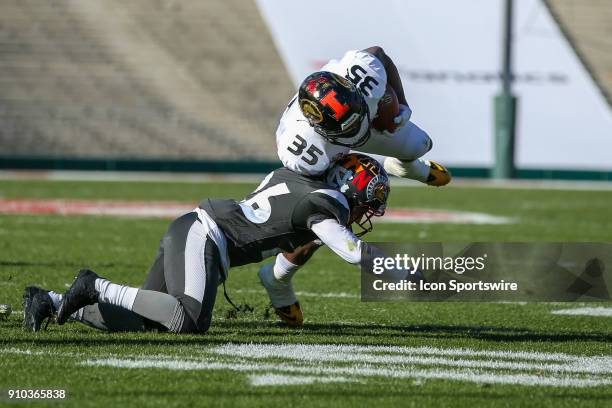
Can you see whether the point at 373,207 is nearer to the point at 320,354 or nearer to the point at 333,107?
the point at 333,107

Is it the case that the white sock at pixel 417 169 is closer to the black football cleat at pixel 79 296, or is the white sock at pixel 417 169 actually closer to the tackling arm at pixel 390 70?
the tackling arm at pixel 390 70

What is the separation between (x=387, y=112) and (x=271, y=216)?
3.14 ft

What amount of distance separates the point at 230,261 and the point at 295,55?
26.2 metres

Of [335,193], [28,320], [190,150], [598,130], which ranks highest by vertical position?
[335,193]

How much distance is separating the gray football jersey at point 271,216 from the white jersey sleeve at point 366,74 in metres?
0.59

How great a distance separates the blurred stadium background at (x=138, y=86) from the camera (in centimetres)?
2827

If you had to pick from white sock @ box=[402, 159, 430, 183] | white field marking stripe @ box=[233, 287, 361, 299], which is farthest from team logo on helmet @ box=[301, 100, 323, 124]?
white field marking stripe @ box=[233, 287, 361, 299]

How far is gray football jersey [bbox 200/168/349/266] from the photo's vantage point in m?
5.30

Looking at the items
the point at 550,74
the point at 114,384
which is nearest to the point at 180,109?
the point at 550,74

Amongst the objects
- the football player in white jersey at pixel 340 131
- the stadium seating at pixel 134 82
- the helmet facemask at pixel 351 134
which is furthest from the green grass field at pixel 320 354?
the stadium seating at pixel 134 82

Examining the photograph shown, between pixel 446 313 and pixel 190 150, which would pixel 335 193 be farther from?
pixel 190 150

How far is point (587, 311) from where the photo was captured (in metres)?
7.22

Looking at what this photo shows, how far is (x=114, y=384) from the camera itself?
4.20 m

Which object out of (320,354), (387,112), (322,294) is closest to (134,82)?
(322,294)
